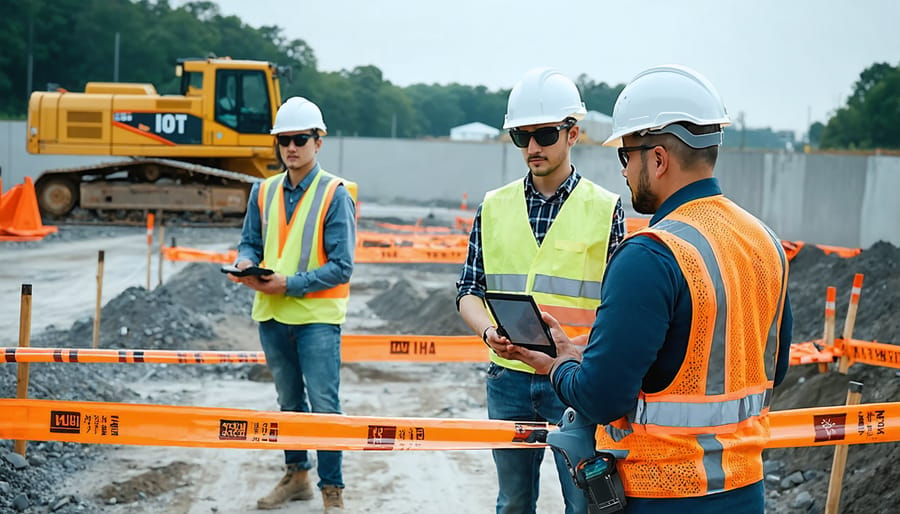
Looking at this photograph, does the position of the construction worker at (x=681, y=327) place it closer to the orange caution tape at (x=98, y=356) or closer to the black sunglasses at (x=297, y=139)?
the black sunglasses at (x=297, y=139)

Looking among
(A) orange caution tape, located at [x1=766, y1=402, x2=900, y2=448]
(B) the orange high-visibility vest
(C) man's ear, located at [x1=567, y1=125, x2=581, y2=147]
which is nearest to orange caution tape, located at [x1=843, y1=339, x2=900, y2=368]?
(A) orange caution tape, located at [x1=766, y1=402, x2=900, y2=448]

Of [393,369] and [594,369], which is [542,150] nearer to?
[594,369]

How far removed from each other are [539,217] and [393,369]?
7075 millimetres

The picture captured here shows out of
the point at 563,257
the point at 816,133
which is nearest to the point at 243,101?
the point at 563,257

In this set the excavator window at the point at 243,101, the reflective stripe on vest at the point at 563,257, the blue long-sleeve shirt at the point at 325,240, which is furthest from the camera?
the excavator window at the point at 243,101

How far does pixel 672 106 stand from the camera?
2.61 metres

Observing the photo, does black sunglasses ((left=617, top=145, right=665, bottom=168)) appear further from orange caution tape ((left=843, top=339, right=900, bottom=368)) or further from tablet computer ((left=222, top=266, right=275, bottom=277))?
orange caution tape ((left=843, top=339, right=900, bottom=368))

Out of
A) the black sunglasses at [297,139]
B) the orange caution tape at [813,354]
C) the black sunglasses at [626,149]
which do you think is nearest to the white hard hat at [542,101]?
the black sunglasses at [626,149]

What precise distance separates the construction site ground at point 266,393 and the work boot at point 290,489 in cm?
7

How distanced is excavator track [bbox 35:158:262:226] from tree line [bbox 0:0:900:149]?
36.0ft

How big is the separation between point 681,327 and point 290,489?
396cm

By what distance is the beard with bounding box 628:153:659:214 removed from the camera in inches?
105

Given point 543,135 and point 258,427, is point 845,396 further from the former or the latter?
point 258,427

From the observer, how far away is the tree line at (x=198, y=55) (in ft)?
124
